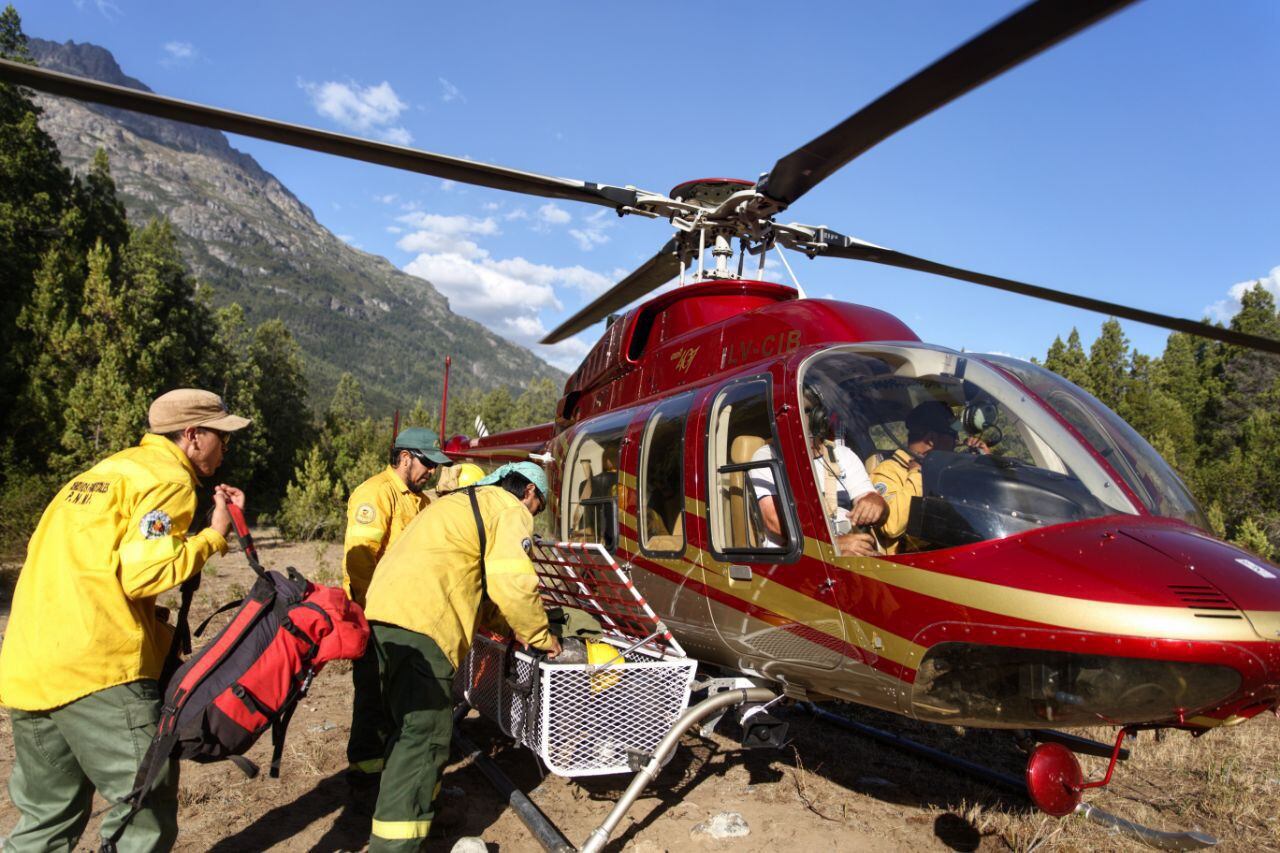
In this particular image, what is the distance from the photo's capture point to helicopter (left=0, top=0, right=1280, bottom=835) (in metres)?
2.62

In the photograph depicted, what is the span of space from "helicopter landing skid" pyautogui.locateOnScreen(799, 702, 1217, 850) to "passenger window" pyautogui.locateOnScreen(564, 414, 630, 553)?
2162mm

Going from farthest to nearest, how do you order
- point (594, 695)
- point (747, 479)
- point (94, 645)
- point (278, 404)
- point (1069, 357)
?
point (278, 404)
point (1069, 357)
point (747, 479)
point (594, 695)
point (94, 645)

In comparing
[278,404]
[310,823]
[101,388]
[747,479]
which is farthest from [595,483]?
[278,404]

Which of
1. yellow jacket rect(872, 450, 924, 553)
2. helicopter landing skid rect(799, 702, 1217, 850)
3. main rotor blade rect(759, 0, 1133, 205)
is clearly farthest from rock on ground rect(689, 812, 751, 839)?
main rotor blade rect(759, 0, 1133, 205)

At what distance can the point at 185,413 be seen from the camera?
2838 mm

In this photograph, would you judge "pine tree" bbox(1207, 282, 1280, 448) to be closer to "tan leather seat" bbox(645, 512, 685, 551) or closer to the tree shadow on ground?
"tan leather seat" bbox(645, 512, 685, 551)

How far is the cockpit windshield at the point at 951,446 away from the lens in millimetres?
3027

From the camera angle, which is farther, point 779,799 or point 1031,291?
point 1031,291

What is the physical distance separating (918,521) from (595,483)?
2.92m

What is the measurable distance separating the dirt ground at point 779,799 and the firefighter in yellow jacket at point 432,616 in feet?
2.43

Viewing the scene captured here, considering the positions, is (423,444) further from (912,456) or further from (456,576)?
(912,456)

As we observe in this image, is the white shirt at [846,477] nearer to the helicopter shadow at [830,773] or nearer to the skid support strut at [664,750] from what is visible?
the skid support strut at [664,750]

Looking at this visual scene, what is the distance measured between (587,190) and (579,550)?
2791 mm

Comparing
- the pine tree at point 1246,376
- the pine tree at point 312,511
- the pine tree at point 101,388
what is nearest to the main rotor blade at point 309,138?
the pine tree at point 101,388
